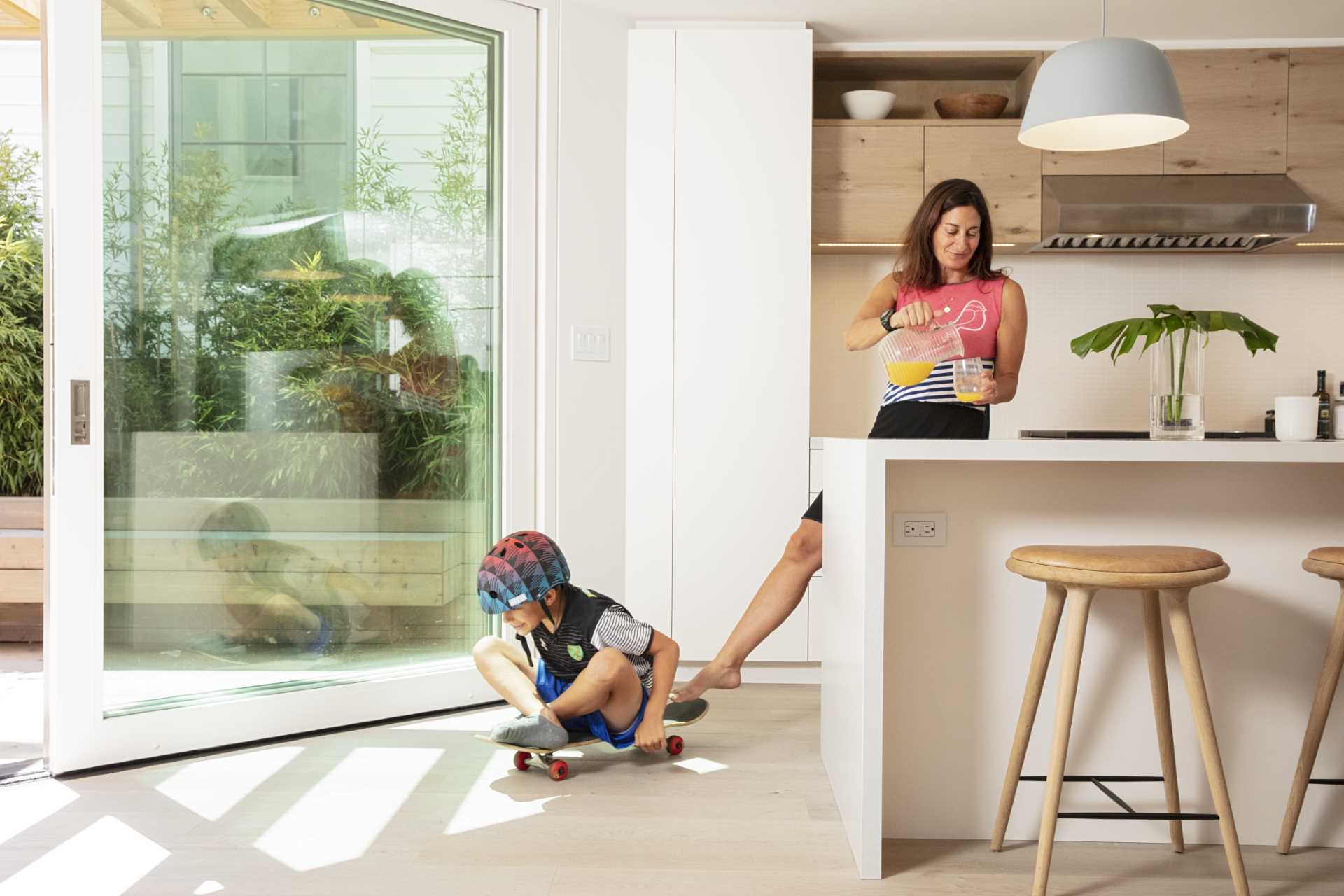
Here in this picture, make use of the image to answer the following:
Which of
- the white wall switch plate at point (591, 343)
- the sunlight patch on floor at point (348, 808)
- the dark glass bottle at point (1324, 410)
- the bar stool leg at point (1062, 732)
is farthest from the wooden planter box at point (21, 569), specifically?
the dark glass bottle at point (1324, 410)

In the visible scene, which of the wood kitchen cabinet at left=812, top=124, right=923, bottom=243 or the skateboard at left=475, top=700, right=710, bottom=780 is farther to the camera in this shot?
the wood kitchen cabinet at left=812, top=124, right=923, bottom=243

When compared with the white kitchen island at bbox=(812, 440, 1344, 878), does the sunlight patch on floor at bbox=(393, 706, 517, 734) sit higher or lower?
lower

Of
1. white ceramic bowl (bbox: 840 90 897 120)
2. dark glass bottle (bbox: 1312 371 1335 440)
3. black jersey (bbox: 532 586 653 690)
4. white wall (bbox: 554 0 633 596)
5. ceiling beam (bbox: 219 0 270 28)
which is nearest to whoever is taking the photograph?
black jersey (bbox: 532 586 653 690)

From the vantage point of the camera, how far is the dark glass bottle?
3.56m

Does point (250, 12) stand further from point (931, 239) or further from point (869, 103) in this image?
point (869, 103)

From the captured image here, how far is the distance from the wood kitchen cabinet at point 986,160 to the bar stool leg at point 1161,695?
2177 mm

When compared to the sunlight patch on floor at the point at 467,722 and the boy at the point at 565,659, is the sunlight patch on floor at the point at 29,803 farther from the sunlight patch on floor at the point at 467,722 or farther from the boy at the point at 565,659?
the boy at the point at 565,659

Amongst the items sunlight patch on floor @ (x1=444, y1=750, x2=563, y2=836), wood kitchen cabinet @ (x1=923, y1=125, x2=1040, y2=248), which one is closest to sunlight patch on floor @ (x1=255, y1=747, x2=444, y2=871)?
sunlight patch on floor @ (x1=444, y1=750, x2=563, y2=836)

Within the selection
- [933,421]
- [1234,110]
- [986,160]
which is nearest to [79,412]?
[933,421]

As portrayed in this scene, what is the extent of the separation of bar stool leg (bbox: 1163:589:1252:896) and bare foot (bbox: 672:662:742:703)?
143cm

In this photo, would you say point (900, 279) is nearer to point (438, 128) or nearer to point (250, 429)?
point (438, 128)

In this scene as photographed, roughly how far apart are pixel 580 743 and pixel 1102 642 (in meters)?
1.24

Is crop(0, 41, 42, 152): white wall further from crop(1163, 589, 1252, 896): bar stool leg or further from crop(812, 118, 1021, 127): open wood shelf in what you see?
crop(1163, 589, 1252, 896): bar stool leg

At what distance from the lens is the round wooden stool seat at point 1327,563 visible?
1744 millimetres
